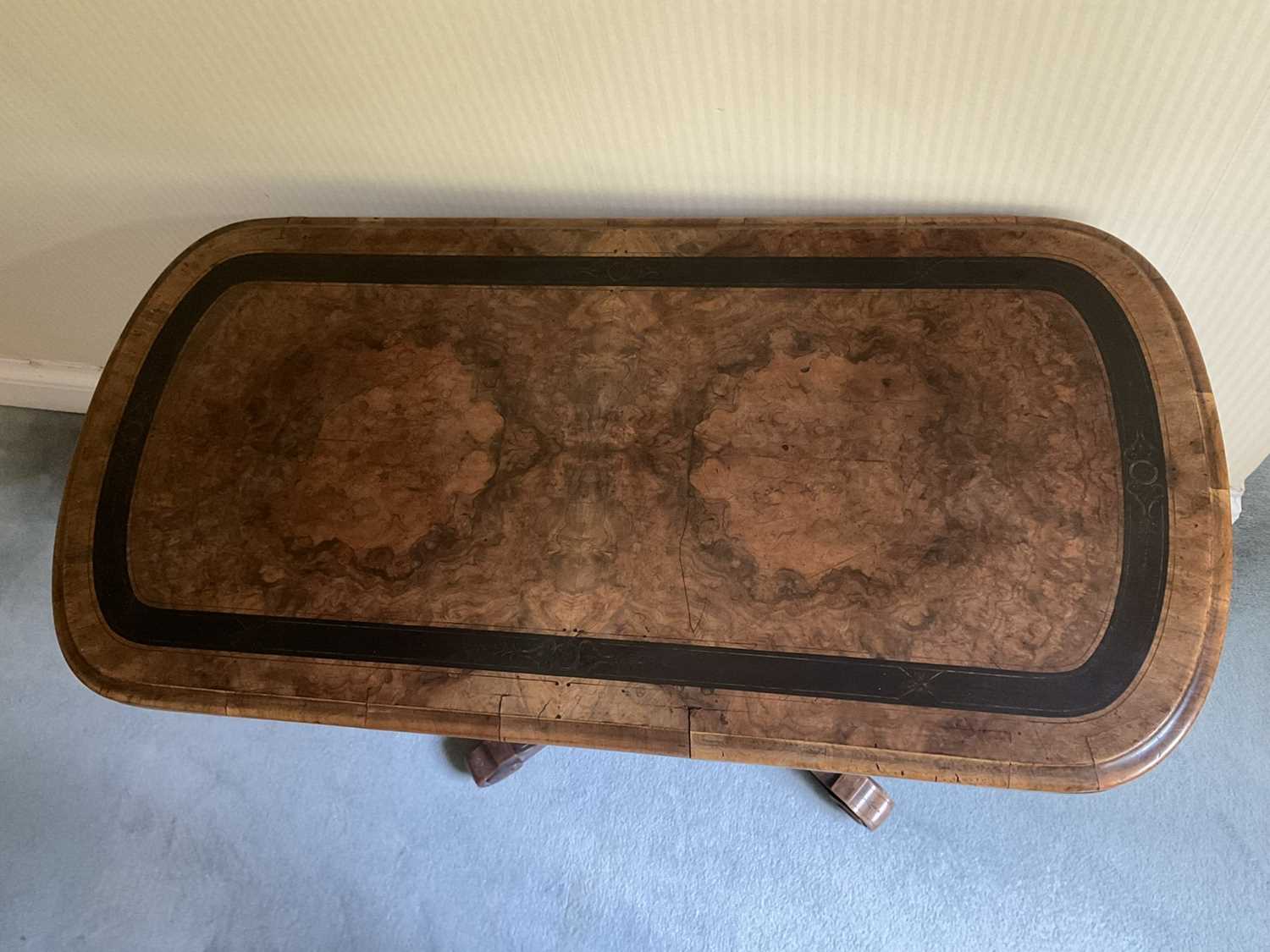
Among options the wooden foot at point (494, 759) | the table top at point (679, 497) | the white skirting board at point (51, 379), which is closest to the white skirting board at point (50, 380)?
the white skirting board at point (51, 379)

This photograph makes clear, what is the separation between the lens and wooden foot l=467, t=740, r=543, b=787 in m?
1.57

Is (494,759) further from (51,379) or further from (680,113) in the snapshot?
(51,379)

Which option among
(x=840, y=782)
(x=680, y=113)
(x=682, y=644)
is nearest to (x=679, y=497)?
(x=682, y=644)

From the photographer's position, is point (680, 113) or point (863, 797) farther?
point (863, 797)

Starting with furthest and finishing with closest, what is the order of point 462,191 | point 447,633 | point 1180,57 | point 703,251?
point 462,191, point 703,251, point 447,633, point 1180,57

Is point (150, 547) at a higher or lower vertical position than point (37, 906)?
higher

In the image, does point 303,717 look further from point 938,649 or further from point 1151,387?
point 1151,387

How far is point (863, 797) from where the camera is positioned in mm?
1491

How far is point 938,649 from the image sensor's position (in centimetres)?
96

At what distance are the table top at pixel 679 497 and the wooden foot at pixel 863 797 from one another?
2.04 ft

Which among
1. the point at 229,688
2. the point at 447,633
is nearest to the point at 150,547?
the point at 229,688

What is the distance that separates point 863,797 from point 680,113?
1195 mm

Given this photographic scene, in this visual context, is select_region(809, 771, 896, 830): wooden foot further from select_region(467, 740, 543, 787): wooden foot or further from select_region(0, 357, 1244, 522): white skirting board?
select_region(0, 357, 1244, 522): white skirting board

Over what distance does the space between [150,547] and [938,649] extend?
1.05 metres
